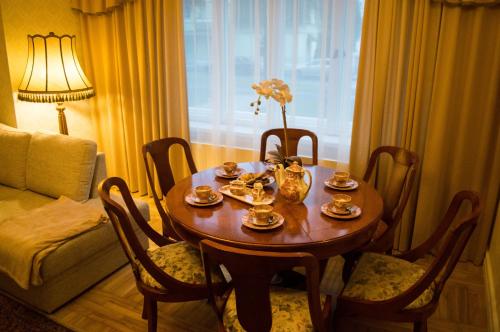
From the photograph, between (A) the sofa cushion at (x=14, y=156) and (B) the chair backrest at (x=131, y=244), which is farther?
(A) the sofa cushion at (x=14, y=156)

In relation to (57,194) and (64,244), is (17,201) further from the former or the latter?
(64,244)

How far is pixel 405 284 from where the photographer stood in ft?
5.79

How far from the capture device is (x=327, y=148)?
3018 millimetres

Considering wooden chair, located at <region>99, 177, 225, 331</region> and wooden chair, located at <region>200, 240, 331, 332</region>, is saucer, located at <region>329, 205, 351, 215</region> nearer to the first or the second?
wooden chair, located at <region>200, 240, 331, 332</region>

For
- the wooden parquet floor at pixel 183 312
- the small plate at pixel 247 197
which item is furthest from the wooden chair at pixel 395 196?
the small plate at pixel 247 197

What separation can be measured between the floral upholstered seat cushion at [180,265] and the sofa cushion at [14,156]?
1578 mm

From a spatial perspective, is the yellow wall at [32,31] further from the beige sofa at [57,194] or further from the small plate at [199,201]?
the small plate at [199,201]

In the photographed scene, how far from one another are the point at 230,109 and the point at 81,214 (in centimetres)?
142

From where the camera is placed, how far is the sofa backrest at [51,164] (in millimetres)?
2773

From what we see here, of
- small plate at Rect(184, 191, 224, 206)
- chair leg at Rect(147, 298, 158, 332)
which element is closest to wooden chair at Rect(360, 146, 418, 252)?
small plate at Rect(184, 191, 224, 206)

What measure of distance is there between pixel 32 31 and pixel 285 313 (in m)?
3.17

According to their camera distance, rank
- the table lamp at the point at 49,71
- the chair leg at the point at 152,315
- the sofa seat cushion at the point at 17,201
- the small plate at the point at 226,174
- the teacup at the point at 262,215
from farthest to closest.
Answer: the table lamp at the point at 49,71 → the sofa seat cushion at the point at 17,201 → the small plate at the point at 226,174 → the chair leg at the point at 152,315 → the teacup at the point at 262,215

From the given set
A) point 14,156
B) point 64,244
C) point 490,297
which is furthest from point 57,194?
point 490,297

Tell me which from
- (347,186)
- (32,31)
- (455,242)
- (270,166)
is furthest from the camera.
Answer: (32,31)
